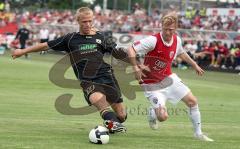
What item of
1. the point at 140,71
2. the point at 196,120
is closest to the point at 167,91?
the point at 140,71

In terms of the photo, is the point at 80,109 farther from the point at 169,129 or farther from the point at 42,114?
the point at 169,129

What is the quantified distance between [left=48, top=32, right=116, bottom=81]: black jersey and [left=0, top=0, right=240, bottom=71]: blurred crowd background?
2402 centimetres

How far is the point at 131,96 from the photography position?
18922 millimetres

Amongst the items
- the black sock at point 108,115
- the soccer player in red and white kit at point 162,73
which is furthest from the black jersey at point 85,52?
the black sock at point 108,115

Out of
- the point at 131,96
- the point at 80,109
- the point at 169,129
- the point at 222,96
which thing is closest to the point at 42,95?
the point at 131,96

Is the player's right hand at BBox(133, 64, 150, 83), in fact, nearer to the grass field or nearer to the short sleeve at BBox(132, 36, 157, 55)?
the short sleeve at BBox(132, 36, 157, 55)

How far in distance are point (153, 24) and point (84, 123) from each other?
3619 cm

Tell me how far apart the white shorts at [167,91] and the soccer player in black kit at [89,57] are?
2.35ft

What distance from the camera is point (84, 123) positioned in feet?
44.1

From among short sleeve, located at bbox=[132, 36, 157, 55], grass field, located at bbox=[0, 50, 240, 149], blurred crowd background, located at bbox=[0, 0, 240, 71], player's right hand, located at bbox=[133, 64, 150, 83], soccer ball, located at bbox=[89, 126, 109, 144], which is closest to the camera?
soccer ball, located at bbox=[89, 126, 109, 144]

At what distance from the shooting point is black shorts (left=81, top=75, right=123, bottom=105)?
1136 cm

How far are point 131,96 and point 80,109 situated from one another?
10.3 feet

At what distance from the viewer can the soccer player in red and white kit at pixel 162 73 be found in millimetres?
11750

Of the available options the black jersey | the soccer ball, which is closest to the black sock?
the soccer ball
